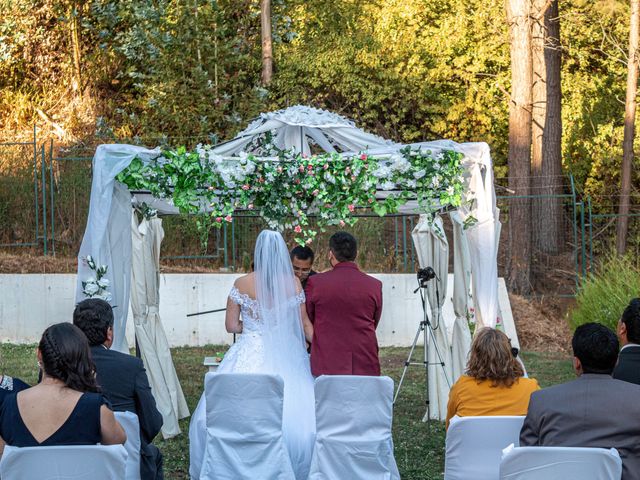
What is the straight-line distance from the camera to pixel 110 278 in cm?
766

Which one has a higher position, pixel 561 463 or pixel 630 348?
pixel 630 348

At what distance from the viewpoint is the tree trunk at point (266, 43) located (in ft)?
71.9

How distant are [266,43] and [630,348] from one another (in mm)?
17515

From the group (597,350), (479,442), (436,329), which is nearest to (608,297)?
(436,329)

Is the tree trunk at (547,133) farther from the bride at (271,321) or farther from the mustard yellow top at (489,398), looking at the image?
the mustard yellow top at (489,398)

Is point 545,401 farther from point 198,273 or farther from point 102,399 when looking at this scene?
point 198,273

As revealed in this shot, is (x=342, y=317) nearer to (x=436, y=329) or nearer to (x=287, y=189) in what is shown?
(x=287, y=189)

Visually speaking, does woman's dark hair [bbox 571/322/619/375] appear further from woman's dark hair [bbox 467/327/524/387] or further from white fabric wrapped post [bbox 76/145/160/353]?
white fabric wrapped post [bbox 76/145/160/353]

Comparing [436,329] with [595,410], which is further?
[436,329]

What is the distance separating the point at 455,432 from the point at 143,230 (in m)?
4.95

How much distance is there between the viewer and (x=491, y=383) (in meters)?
5.41

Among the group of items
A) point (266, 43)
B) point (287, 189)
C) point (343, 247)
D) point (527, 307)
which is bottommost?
point (527, 307)

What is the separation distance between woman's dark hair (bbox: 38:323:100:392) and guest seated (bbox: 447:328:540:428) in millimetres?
2124

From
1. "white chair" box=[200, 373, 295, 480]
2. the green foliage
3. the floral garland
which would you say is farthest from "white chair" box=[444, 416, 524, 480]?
the green foliage
